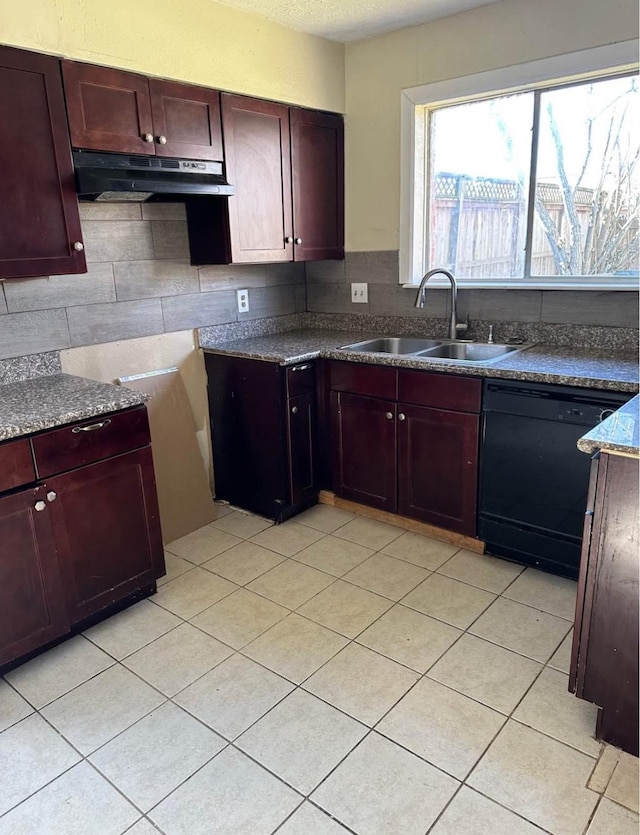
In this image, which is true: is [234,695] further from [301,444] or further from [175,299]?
[175,299]

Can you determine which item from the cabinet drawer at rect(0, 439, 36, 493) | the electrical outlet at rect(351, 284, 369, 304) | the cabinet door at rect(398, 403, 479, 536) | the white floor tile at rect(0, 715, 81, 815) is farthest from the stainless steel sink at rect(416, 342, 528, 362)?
the white floor tile at rect(0, 715, 81, 815)

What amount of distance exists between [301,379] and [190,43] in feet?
4.96

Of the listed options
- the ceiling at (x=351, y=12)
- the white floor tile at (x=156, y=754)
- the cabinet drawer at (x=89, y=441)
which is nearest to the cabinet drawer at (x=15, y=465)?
the cabinet drawer at (x=89, y=441)

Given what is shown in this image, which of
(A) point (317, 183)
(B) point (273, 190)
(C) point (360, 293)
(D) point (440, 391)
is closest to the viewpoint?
(D) point (440, 391)

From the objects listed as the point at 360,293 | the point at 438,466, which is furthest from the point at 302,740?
the point at 360,293

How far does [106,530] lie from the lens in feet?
7.08

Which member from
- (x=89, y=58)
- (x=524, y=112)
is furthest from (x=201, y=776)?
(x=524, y=112)

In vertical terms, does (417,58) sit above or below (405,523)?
above

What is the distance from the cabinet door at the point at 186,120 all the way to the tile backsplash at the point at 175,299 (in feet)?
1.17

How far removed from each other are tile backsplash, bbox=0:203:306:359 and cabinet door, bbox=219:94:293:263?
1.01 ft

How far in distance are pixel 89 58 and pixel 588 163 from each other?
81.5 inches

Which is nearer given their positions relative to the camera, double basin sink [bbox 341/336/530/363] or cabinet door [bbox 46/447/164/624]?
cabinet door [bbox 46/447/164/624]

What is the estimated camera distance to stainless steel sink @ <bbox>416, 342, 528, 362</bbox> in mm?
2830

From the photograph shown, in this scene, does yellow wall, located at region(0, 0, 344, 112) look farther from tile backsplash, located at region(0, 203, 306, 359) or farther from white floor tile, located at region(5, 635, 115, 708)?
white floor tile, located at region(5, 635, 115, 708)
